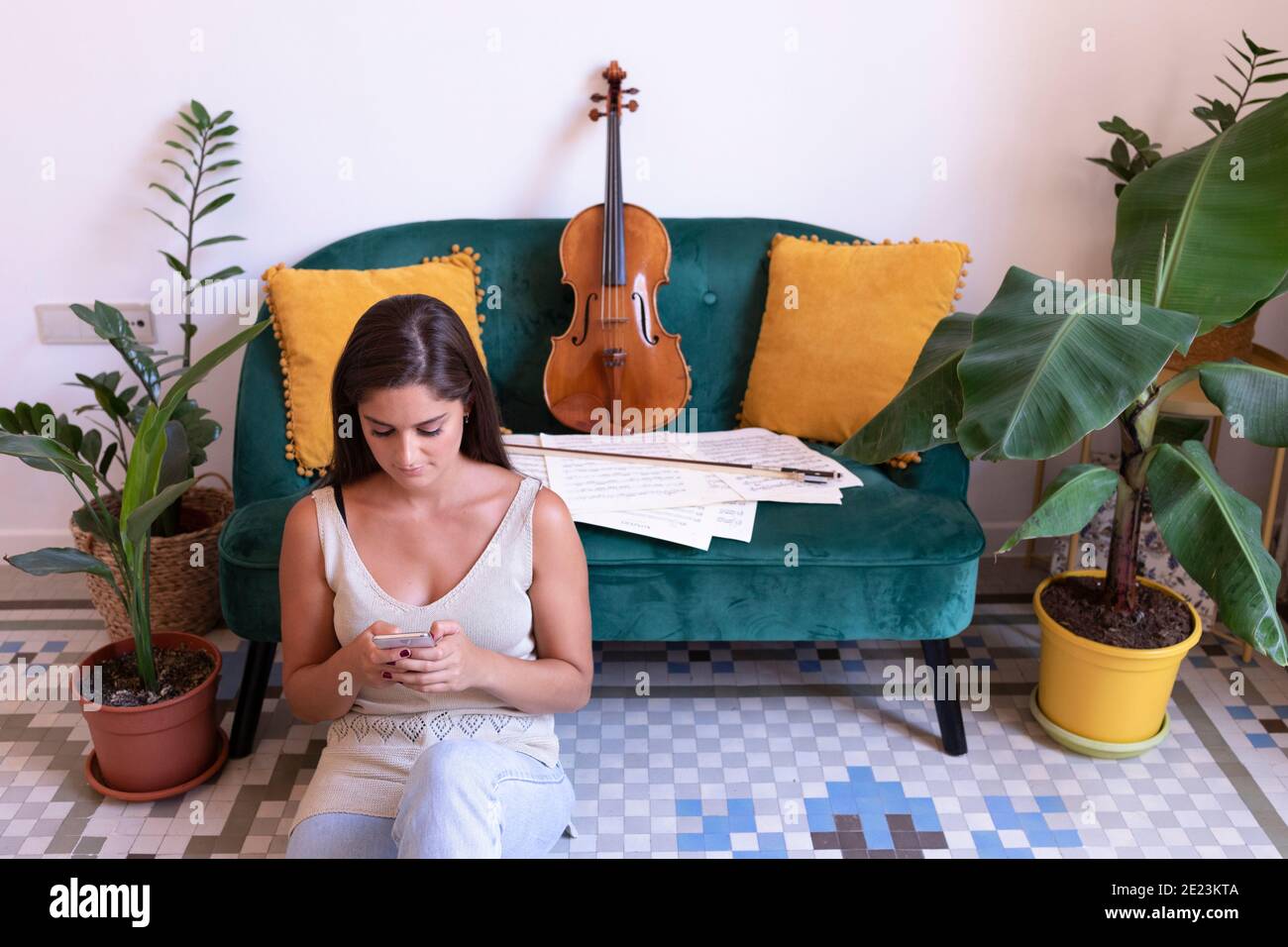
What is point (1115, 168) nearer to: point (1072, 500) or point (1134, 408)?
point (1134, 408)

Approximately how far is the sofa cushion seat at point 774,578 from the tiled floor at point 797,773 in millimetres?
251

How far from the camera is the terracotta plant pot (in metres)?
1.84

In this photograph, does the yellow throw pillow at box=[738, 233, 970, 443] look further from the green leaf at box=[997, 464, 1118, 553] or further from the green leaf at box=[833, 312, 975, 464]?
the green leaf at box=[997, 464, 1118, 553]

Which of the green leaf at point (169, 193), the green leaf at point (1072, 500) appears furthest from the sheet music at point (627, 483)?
the green leaf at point (169, 193)

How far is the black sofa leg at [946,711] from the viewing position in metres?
2.04

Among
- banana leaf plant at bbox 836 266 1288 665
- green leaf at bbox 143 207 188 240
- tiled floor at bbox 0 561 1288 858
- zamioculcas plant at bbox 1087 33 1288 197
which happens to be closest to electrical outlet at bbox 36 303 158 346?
green leaf at bbox 143 207 188 240

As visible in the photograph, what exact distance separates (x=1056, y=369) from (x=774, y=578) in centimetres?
63

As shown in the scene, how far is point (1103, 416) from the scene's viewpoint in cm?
145

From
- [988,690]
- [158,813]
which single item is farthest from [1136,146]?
[158,813]

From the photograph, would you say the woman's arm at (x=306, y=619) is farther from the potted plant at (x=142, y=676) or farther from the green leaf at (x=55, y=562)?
the green leaf at (x=55, y=562)

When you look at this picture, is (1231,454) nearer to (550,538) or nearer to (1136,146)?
(1136,146)

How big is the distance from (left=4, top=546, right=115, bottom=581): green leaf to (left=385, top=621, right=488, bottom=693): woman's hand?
0.68m

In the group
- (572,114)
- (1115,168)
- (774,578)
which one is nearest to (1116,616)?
(774,578)

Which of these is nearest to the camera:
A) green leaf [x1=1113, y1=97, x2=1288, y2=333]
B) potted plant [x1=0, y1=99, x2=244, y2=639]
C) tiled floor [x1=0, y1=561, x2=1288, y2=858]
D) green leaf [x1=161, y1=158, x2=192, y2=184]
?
green leaf [x1=1113, y1=97, x2=1288, y2=333]
